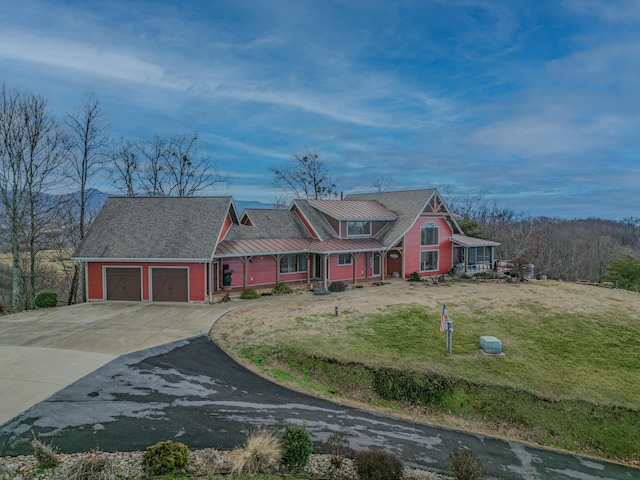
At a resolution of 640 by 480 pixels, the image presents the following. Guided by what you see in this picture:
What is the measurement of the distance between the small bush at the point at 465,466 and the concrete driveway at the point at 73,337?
10841 millimetres

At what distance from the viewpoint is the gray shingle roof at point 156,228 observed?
22.5m

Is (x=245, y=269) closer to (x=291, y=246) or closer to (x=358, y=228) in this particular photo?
(x=291, y=246)

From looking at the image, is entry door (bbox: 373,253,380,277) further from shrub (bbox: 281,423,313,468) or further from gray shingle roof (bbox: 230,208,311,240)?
shrub (bbox: 281,423,313,468)

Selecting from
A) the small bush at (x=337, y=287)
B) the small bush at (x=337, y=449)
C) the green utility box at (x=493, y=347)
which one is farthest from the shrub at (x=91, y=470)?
the small bush at (x=337, y=287)

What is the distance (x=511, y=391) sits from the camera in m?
12.2

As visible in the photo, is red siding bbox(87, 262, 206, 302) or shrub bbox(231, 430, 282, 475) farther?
red siding bbox(87, 262, 206, 302)

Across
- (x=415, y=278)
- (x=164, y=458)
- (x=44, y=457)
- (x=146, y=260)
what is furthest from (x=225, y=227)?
(x=164, y=458)

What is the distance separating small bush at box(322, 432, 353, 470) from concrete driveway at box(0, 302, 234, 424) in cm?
806

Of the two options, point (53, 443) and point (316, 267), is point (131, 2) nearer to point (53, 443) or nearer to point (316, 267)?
point (53, 443)

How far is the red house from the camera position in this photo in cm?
2267

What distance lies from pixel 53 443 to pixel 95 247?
17.0 meters

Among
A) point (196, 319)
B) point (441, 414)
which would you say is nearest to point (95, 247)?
point (196, 319)

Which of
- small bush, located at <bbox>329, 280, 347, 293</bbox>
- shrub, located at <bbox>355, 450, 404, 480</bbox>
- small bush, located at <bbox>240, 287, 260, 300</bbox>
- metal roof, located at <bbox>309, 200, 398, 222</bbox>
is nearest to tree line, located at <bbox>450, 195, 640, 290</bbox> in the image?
metal roof, located at <bbox>309, 200, 398, 222</bbox>

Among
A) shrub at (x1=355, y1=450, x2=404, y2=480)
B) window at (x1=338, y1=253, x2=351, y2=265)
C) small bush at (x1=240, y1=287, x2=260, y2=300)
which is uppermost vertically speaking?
window at (x1=338, y1=253, x2=351, y2=265)
